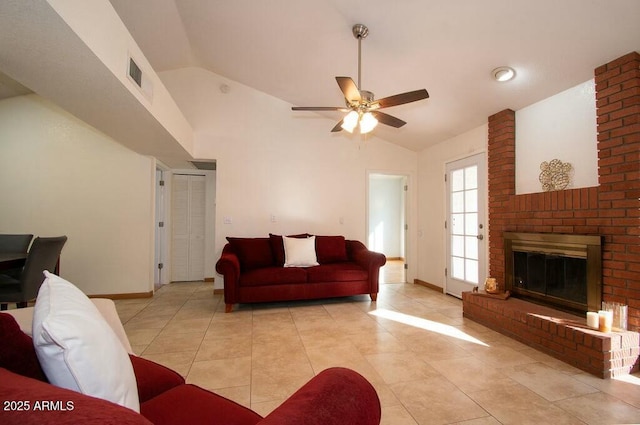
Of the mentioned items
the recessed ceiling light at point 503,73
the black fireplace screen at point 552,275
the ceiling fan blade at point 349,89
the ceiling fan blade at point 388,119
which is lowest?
the black fireplace screen at point 552,275

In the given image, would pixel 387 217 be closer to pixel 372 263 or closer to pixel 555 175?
pixel 372 263

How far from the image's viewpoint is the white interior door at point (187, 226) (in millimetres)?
5031

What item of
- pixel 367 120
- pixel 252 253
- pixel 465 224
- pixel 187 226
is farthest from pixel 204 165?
pixel 465 224

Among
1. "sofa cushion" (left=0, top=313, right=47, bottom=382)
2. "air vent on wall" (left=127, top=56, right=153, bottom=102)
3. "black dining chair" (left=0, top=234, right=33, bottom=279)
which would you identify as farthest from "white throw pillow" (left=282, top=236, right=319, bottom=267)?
"sofa cushion" (left=0, top=313, right=47, bottom=382)

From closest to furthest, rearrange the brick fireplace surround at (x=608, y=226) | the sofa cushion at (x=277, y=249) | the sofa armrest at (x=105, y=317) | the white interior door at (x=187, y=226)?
the sofa armrest at (x=105, y=317)
the brick fireplace surround at (x=608, y=226)
the sofa cushion at (x=277, y=249)
the white interior door at (x=187, y=226)

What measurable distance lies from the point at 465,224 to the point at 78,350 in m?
4.31

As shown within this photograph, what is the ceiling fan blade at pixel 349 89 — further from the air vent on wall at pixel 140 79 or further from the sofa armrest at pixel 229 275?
the sofa armrest at pixel 229 275

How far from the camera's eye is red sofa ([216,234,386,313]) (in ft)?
11.5

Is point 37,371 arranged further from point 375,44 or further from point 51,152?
point 51,152

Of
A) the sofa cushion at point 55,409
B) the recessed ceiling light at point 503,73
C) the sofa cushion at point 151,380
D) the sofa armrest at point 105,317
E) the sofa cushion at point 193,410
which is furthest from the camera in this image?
the recessed ceiling light at point 503,73

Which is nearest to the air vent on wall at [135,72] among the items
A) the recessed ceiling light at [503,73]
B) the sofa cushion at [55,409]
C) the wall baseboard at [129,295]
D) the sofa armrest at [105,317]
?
the sofa armrest at [105,317]

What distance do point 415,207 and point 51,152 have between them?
5.72 metres

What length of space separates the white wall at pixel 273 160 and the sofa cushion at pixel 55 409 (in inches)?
160

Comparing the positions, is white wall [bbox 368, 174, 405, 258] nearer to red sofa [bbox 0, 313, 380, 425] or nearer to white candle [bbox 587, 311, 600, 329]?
white candle [bbox 587, 311, 600, 329]
